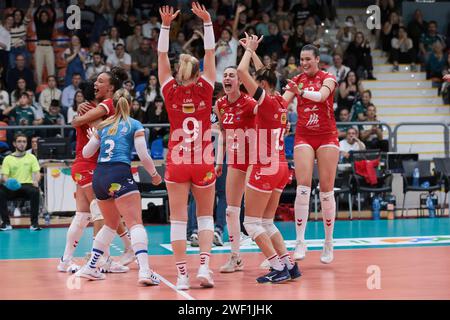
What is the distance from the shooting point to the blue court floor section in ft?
38.0

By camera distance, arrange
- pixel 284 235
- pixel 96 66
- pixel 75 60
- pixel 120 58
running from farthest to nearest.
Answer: pixel 120 58 < pixel 75 60 < pixel 96 66 < pixel 284 235

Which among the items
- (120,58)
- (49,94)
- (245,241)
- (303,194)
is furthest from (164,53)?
(120,58)

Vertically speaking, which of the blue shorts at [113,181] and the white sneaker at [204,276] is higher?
the blue shorts at [113,181]

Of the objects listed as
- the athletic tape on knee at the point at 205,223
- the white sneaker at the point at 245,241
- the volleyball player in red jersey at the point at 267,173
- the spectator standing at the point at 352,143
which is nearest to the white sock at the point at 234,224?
the volleyball player in red jersey at the point at 267,173

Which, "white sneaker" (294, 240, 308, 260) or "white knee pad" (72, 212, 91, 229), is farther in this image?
"white sneaker" (294, 240, 308, 260)

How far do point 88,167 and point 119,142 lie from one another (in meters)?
1.02

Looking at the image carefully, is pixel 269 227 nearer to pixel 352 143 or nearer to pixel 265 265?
pixel 265 265

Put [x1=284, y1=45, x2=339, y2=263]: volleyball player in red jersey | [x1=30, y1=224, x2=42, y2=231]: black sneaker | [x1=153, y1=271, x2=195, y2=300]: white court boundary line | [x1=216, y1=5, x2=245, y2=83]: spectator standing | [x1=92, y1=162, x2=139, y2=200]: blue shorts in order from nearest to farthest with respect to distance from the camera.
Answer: [x1=153, y1=271, x2=195, y2=300]: white court boundary line < [x1=92, y1=162, x2=139, y2=200]: blue shorts < [x1=284, y1=45, x2=339, y2=263]: volleyball player in red jersey < [x1=30, y1=224, x2=42, y2=231]: black sneaker < [x1=216, y1=5, x2=245, y2=83]: spectator standing

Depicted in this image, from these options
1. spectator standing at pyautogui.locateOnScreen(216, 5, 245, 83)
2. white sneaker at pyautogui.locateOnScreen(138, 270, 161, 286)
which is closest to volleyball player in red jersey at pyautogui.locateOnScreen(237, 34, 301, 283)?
white sneaker at pyautogui.locateOnScreen(138, 270, 161, 286)

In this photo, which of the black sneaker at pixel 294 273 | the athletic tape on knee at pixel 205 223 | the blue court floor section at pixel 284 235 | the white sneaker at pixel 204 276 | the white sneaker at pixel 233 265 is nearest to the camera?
the white sneaker at pixel 204 276

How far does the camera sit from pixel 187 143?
7.98 m

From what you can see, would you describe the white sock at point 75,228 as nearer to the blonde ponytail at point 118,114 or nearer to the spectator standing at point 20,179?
the blonde ponytail at point 118,114

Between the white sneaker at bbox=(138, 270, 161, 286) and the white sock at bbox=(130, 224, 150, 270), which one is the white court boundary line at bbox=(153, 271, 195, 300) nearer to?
the white sneaker at bbox=(138, 270, 161, 286)

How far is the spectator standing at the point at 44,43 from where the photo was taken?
60.7 ft
